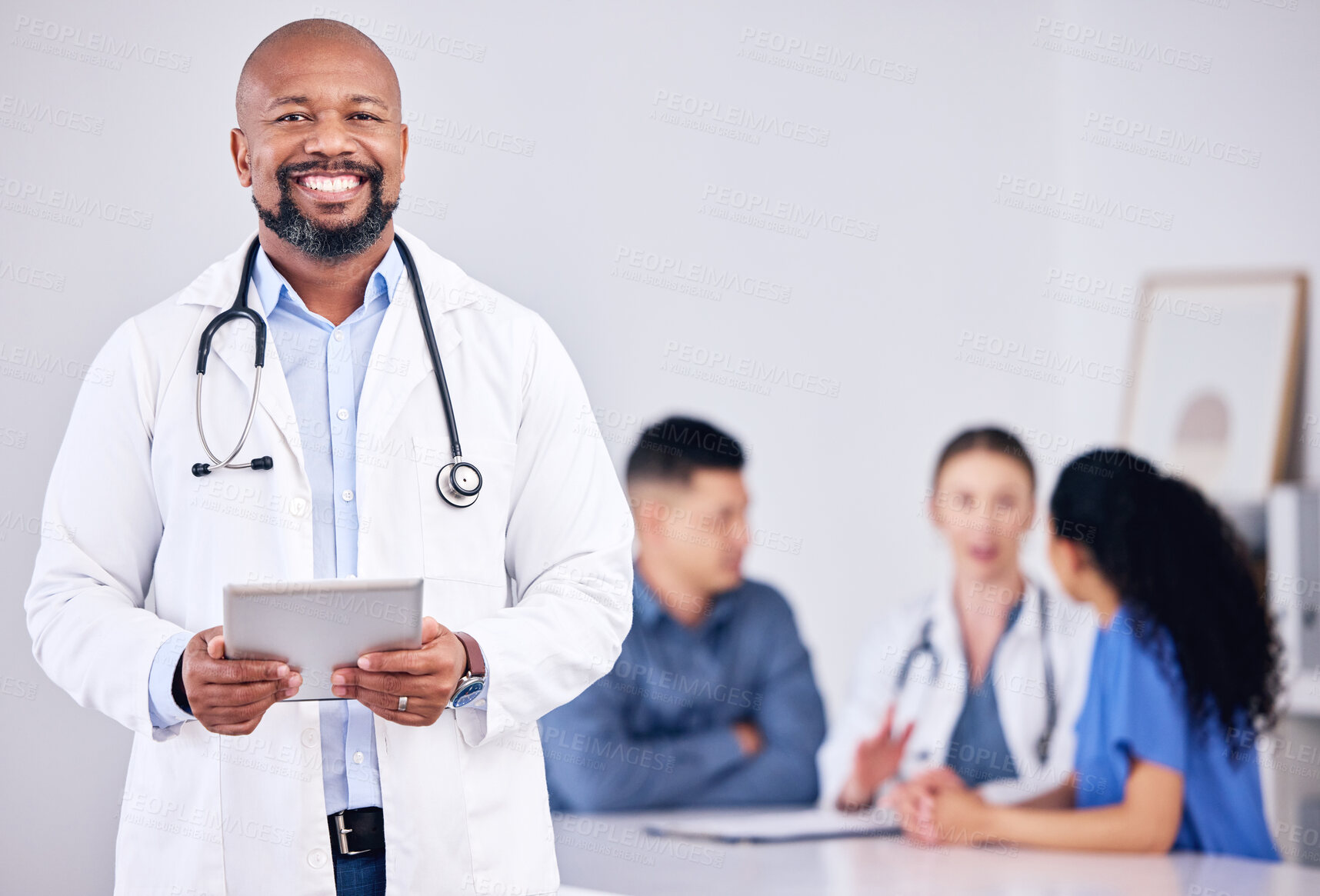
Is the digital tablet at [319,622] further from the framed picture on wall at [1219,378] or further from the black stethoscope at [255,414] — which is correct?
the framed picture on wall at [1219,378]

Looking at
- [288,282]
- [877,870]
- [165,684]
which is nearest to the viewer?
[165,684]

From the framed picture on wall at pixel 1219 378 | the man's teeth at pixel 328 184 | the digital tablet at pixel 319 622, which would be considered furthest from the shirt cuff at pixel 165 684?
the framed picture on wall at pixel 1219 378

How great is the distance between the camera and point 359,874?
1.35 m

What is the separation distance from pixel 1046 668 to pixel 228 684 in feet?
8.34

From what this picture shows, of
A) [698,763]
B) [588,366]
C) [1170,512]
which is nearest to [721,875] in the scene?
[698,763]

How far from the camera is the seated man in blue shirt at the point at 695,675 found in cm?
323

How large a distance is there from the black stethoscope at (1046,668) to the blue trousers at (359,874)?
222 cm

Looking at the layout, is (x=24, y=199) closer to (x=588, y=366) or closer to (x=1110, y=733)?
(x=588, y=366)

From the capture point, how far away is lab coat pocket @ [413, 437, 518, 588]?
55.8 inches

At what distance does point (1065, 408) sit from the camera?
3451 mm

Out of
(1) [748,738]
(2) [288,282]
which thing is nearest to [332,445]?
(2) [288,282]

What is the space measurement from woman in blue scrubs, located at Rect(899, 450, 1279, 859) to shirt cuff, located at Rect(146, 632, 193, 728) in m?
2.28

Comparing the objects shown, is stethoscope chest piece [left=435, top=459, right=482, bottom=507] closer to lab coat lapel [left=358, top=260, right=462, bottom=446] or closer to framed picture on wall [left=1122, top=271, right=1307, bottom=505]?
lab coat lapel [left=358, top=260, right=462, bottom=446]

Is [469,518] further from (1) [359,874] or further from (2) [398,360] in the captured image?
(1) [359,874]
